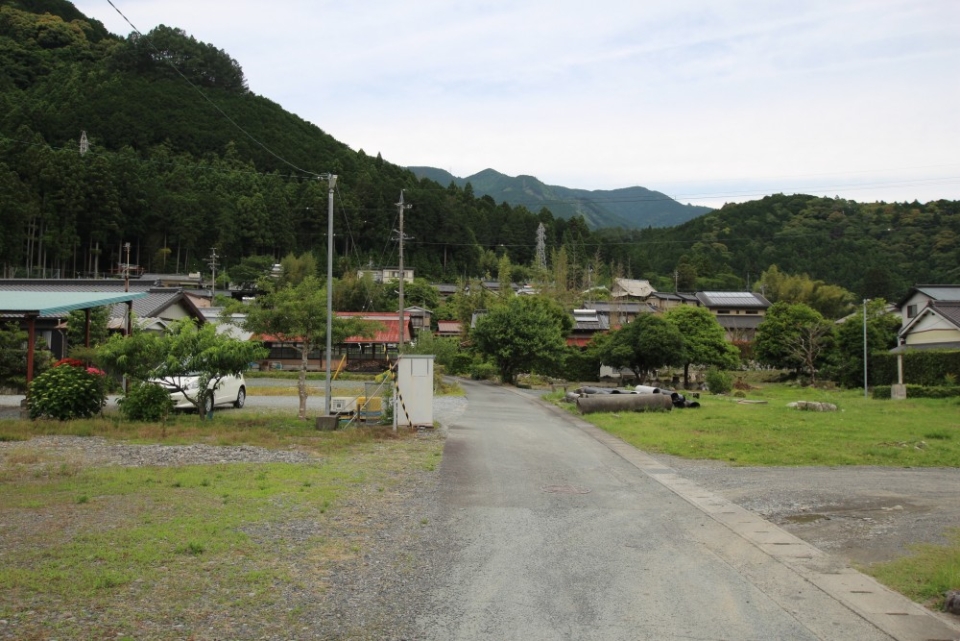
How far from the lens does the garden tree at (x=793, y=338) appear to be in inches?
1693

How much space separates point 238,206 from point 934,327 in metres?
58.3

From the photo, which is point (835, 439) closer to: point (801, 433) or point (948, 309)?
point (801, 433)

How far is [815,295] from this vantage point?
70.0 meters

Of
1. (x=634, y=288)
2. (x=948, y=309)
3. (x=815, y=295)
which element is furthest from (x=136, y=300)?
(x=634, y=288)

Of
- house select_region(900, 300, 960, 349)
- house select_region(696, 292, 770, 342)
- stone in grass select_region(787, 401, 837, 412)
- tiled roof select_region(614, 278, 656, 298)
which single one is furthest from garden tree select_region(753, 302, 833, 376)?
tiled roof select_region(614, 278, 656, 298)

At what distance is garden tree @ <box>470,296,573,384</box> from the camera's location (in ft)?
135

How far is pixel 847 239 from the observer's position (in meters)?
83.1

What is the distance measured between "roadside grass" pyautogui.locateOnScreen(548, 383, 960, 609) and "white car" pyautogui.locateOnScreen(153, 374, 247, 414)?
10098 millimetres

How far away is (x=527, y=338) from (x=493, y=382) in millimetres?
5257

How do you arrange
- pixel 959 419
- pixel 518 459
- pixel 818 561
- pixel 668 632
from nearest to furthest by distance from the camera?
pixel 668 632 < pixel 818 561 < pixel 518 459 < pixel 959 419

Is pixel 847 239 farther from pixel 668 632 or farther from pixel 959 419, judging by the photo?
pixel 668 632

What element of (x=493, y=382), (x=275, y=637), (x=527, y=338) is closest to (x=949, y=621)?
(x=275, y=637)

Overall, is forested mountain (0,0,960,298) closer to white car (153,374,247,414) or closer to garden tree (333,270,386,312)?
garden tree (333,270,386,312)

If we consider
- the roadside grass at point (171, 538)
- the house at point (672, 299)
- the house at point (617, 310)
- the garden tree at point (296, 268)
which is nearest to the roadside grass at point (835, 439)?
the roadside grass at point (171, 538)
